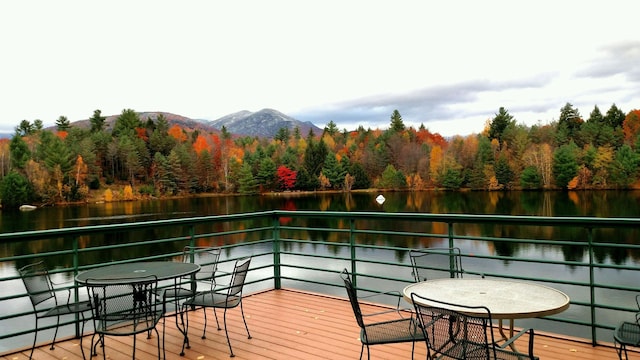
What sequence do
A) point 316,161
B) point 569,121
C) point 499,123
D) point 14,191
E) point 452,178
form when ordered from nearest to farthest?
point 14,191 < point 452,178 < point 569,121 < point 499,123 < point 316,161

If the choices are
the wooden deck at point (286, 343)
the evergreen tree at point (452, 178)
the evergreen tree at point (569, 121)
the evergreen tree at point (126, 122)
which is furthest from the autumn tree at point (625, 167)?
the evergreen tree at point (126, 122)

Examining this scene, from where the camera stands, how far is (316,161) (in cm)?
7712

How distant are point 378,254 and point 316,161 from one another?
188 ft

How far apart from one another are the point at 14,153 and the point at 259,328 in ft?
228

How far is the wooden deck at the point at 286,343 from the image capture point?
3.78m

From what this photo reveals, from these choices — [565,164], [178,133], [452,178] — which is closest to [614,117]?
[565,164]

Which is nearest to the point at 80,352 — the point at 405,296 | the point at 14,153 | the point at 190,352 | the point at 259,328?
the point at 190,352

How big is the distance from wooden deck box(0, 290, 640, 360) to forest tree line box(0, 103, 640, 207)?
58720mm

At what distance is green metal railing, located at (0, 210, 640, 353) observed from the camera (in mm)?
4062

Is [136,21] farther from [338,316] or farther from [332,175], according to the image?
[332,175]

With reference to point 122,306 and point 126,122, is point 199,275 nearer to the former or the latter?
point 122,306

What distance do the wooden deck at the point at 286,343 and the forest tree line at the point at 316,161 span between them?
193ft

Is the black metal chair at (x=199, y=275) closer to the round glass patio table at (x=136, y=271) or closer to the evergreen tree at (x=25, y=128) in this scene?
the round glass patio table at (x=136, y=271)

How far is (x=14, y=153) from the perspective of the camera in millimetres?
62000
